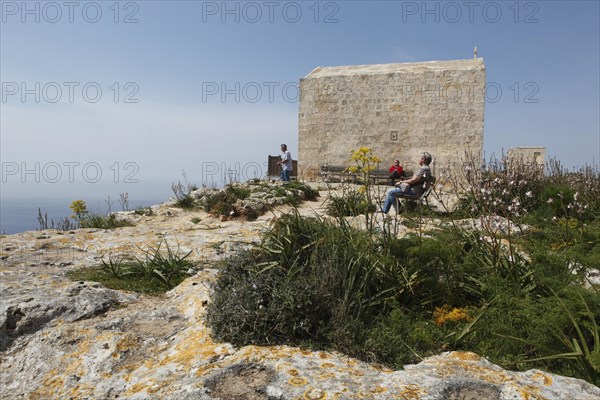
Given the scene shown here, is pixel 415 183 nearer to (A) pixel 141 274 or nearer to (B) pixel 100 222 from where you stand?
(A) pixel 141 274

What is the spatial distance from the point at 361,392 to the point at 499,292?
Result: 2097 millimetres

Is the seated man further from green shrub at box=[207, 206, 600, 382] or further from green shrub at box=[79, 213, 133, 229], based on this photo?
green shrub at box=[79, 213, 133, 229]

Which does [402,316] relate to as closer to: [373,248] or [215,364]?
[373,248]

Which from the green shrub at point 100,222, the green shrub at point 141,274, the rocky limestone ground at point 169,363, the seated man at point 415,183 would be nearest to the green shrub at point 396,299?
the rocky limestone ground at point 169,363

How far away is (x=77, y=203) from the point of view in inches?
383

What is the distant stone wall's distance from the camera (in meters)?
15.9

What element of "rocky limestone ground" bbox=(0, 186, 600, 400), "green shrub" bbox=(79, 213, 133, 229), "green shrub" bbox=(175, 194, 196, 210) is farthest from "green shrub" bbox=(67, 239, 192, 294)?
"green shrub" bbox=(175, 194, 196, 210)

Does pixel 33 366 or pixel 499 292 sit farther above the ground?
pixel 499 292

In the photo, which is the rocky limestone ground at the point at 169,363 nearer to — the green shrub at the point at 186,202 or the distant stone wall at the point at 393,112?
the green shrub at the point at 186,202

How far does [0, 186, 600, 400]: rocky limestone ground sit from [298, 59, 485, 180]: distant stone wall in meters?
13.6

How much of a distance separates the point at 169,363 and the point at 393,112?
15.5m

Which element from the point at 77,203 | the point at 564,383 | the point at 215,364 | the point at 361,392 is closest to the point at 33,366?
the point at 215,364

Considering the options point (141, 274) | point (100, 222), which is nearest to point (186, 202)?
point (100, 222)

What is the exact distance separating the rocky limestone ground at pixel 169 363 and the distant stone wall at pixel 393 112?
13.6 m
